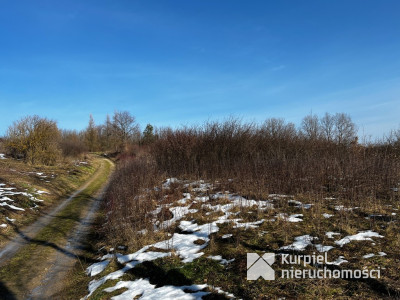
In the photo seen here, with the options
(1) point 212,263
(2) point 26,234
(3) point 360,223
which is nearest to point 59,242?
(2) point 26,234

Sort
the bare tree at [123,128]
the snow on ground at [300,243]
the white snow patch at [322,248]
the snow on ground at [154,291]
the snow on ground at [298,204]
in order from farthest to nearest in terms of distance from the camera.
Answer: the bare tree at [123,128]
the snow on ground at [298,204]
the snow on ground at [300,243]
the white snow patch at [322,248]
the snow on ground at [154,291]

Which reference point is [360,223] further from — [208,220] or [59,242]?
[59,242]

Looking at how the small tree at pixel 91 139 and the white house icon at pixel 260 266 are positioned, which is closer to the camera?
the white house icon at pixel 260 266

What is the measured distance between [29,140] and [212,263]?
25.7 metres

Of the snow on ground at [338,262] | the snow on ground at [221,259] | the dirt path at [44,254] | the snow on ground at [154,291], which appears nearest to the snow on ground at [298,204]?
the snow on ground at [338,262]

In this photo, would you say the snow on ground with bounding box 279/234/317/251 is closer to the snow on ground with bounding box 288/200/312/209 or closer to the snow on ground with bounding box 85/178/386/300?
the snow on ground with bounding box 85/178/386/300

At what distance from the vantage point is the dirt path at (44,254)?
18.5 feet

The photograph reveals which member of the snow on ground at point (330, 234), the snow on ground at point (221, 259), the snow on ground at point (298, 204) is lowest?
the snow on ground at point (221, 259)

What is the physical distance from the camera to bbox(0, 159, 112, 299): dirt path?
565 centimetres

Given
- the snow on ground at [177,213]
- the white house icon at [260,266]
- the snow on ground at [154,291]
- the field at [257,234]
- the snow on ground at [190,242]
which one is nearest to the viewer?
the field at [257,234]

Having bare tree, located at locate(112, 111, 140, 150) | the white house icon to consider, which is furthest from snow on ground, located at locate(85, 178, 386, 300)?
bare tree, located at locate(112, 111, 140, 150)

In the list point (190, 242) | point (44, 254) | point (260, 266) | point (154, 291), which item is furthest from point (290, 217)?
point (44, 254)

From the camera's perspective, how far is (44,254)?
24.6 feet

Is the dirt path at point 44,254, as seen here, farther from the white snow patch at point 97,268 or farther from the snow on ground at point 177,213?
the snow on ground at point 177,213
